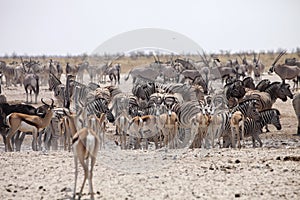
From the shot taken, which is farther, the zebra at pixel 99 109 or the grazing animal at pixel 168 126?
the zebra at pixel 99 109

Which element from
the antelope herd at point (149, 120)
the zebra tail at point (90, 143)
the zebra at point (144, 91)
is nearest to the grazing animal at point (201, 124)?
the antelope herd at point (149, 120)

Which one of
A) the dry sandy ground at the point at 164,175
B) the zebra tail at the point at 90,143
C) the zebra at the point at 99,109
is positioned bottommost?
the dry sandy ground at the point at 164,175

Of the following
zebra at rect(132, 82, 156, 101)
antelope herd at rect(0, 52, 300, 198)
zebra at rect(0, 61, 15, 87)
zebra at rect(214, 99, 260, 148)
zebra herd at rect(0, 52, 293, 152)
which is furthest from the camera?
zebra at rect(0, 61, 15, 87)

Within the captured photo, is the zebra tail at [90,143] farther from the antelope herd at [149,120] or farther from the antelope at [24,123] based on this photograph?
the antelope at [24,123]

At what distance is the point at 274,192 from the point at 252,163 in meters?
1.84

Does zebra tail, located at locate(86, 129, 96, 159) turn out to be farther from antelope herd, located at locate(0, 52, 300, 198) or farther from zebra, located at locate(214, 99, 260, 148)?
zebra, located at locate(214, 99, 260, 148)

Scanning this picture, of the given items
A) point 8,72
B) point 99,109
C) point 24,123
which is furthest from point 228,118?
point 8,72

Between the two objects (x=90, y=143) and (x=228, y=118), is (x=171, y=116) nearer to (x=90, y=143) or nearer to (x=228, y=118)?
(x=228, y=118)

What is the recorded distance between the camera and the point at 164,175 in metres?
8.98

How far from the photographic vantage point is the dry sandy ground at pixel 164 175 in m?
7.97

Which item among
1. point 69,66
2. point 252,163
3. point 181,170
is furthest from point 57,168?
point 69,66

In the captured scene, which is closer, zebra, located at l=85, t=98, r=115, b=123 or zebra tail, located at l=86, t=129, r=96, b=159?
zebra tail, located at l=86, t=129, r=96, b=159

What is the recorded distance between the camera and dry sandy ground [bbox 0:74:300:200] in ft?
26.2

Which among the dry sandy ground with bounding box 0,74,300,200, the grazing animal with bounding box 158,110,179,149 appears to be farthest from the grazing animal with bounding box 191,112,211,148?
the dry sandy ground with bounding box 0,74,300,200
